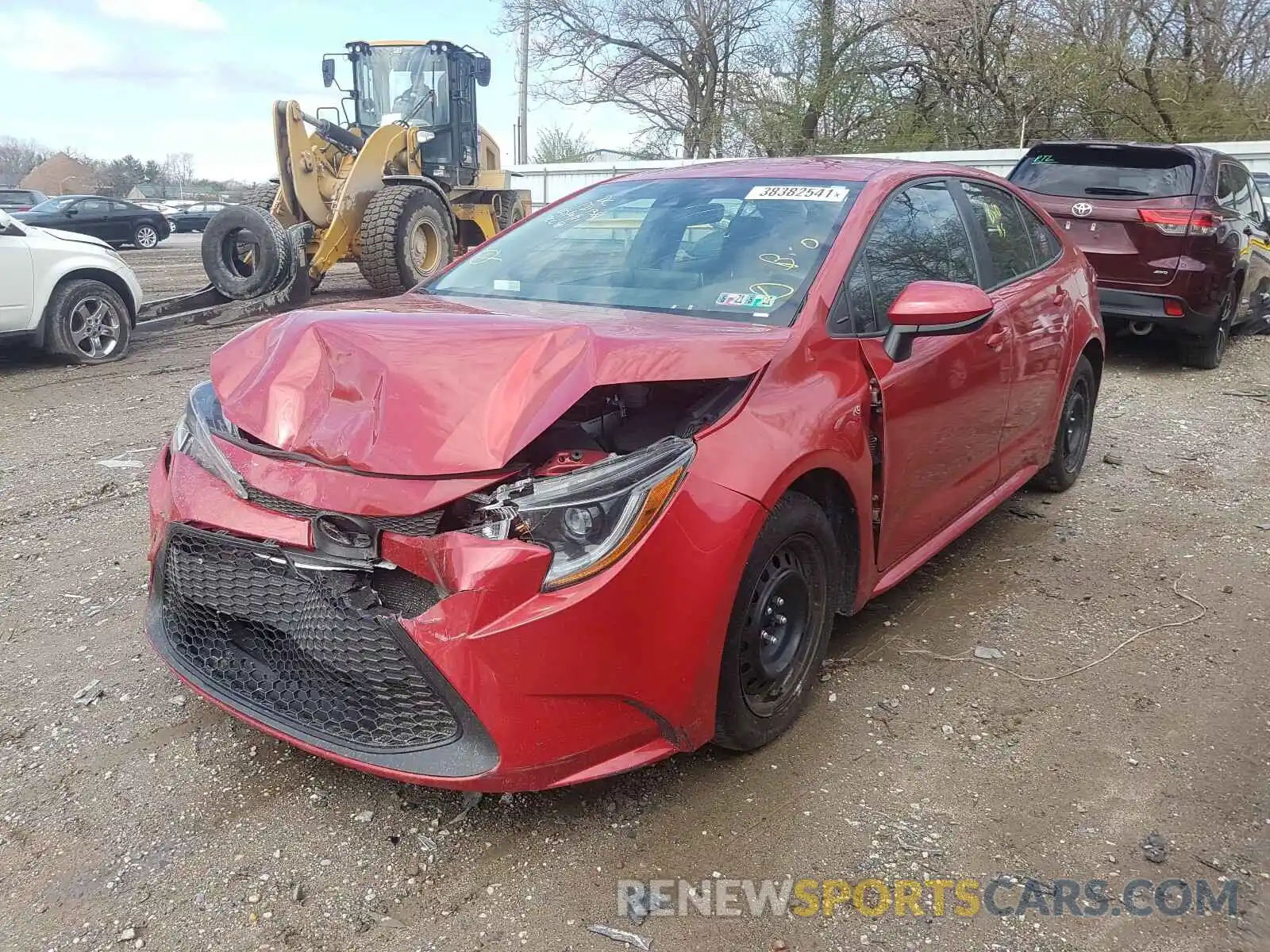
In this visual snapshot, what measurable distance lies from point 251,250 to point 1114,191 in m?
8.35

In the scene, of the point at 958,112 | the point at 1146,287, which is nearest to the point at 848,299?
the point at 1146,287

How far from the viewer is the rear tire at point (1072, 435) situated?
4770 millimetres

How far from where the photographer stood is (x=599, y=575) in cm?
213

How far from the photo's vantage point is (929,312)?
2.85 metres

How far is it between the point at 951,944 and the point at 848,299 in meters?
1.78

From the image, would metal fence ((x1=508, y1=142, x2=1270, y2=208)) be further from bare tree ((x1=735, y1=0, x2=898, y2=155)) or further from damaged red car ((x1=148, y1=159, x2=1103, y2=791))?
damaged red car ((x1=148, y1=159, x2=1103, y2=791))

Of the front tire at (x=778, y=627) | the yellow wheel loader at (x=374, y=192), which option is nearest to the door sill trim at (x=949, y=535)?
the front tire at (x=778, y=627)

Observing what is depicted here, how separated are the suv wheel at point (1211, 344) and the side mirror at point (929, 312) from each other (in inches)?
234

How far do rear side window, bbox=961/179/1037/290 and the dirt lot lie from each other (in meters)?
1.27

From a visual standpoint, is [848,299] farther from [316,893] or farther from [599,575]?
[316,893]

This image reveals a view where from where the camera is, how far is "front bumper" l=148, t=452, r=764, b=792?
6.96 ft

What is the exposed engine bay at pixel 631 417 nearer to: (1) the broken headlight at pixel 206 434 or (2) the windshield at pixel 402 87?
(1) the broken headlight at pixel 206 434

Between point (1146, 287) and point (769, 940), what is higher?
point (1146, 287)

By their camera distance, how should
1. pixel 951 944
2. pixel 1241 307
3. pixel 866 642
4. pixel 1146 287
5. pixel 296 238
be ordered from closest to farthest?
pixel 951 944 → pixel 866 642 → pixel 1146 287 → pixel 1241 307 → pixel 296 238
